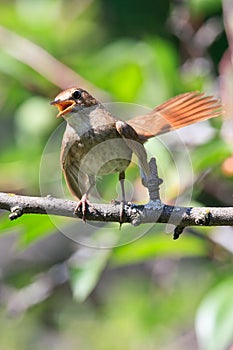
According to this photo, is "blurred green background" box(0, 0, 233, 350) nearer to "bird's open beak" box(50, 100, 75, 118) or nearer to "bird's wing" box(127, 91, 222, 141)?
"bird's wing" box(127, 91, 222, 141)

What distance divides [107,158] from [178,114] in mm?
488

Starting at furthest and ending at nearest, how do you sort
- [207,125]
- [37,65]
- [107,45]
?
[107,45] < [37,65] < [207,125]

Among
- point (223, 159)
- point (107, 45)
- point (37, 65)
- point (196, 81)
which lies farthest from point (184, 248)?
point (107, 45)

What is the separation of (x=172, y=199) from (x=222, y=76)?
0.92m

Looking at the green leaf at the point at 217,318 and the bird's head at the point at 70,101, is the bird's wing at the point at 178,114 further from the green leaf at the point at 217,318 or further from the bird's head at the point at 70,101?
the green leaf at the point at 217,318

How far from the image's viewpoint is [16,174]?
4652mm

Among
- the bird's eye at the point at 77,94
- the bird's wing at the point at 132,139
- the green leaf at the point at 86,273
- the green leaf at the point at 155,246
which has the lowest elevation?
the green leaf at the point at 86,273

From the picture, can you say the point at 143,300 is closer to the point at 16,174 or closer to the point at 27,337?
the point at 27,337

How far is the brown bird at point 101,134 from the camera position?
3.14 meters

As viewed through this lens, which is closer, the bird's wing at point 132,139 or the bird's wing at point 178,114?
the bird's wing at point 132,139

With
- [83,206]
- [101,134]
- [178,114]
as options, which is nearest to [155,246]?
[178,114]

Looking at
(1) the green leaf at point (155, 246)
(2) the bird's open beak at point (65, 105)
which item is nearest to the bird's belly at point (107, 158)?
(2) the bird's open beak at point (65, 105)

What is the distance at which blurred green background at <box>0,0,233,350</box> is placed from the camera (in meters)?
3.88

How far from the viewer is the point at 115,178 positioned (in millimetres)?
3957
